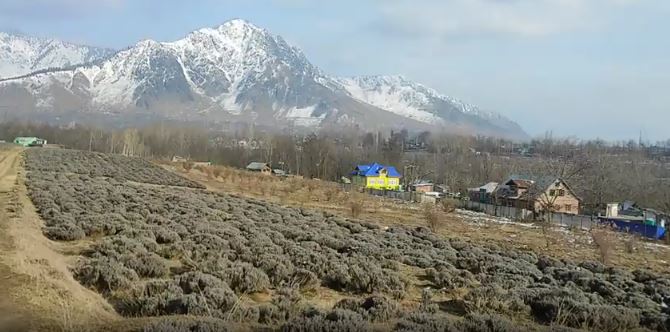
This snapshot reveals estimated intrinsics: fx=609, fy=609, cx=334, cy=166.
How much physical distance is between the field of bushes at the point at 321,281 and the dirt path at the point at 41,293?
61 centimetres

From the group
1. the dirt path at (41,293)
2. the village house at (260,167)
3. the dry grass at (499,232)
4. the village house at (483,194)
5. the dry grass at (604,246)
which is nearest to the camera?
the dirt path at (41,293)

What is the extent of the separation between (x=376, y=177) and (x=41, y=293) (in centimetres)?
Result: 9706

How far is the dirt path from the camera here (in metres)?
7.93

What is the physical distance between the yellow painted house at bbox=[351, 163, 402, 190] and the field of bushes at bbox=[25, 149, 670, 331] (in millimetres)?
79488

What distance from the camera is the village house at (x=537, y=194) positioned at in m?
68.4

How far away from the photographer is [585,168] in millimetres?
98438

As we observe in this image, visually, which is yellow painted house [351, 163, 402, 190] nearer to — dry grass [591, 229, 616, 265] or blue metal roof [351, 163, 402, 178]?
blue metal roof [351, 163, 402, 178]

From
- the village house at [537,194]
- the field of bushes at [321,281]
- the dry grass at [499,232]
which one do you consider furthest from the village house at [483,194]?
the field of bushes at [321,281]

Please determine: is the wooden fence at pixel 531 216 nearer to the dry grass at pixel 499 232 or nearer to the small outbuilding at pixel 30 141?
the dry grass at pixel 499 232

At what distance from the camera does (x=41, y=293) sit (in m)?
9.53

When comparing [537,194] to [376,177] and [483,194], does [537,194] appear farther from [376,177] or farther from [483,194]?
[376,177]

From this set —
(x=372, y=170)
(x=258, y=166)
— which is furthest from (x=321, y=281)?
(x=258, y=166)

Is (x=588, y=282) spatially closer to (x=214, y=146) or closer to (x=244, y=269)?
(x=244, y=269)

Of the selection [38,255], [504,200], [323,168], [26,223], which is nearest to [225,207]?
[26,223]
